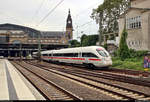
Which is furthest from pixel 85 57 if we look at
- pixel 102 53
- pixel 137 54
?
pixel 137 54

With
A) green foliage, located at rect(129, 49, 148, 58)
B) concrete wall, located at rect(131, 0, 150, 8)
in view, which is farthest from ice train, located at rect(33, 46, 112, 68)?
concrete wall, located at rect(131, 0, 150, 8)

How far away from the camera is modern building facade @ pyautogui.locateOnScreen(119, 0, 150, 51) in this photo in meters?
30.8

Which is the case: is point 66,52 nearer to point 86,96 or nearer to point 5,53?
point 86,96

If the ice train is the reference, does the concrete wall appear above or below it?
above

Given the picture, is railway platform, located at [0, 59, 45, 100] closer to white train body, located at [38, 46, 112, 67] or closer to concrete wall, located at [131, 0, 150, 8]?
white train body, located at [38, 46, 112, 67]

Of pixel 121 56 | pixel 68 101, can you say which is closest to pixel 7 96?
pixel 68 101

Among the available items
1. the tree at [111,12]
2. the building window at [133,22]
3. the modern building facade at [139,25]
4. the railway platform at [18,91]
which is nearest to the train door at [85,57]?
the modern building facade at [139,25]

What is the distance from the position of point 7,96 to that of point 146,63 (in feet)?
45.7

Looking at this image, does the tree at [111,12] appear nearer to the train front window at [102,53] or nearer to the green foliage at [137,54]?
the green foliage at [137,54]

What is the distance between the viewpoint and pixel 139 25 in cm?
3247

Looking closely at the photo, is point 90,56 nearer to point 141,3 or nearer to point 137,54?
point 137,54

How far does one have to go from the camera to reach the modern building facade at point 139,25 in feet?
101

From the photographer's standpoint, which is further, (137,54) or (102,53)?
(137,54)

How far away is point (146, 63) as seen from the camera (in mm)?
18281
